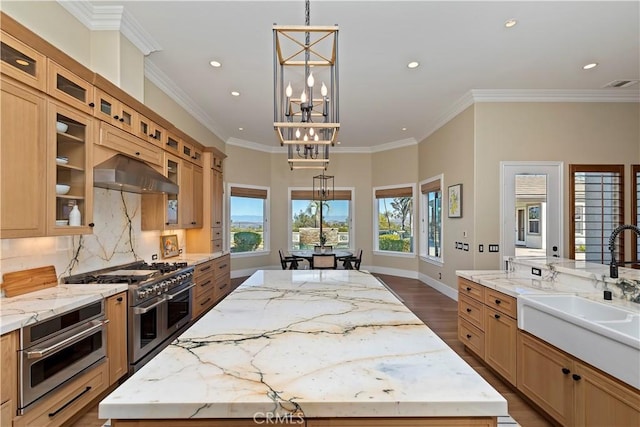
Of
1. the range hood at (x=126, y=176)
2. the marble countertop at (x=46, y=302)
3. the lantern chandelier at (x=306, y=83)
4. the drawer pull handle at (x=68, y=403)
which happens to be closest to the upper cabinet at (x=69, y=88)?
the range hood at (x=126, y=176)

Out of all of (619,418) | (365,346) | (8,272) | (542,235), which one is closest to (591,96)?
(542,235)

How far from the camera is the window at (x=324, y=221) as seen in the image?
7.94 m

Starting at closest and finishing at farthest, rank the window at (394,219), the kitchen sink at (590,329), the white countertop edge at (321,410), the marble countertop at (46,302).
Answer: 1. the white countertop edge at (321,410)
2. the kitchen sink at (590,329)
3. the marble countertop at (46,302)
4. the window at (394,219)

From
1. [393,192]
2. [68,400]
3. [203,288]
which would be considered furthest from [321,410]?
[393,192]

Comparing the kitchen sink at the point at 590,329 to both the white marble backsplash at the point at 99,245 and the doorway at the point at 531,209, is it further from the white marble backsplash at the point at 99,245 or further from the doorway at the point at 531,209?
the white marble backsplash at the point at 99,245

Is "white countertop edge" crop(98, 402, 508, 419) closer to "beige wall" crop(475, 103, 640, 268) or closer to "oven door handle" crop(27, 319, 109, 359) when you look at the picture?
"oven door handle" crop(27, 319, 109, 359)

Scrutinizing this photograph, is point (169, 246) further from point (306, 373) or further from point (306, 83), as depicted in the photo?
point (306, 373)

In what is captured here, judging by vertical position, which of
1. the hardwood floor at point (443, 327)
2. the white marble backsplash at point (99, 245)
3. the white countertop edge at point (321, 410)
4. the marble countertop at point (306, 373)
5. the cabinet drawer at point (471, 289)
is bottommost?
the hardwood floor at point (443, 327)

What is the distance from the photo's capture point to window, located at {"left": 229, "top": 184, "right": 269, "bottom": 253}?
708 cm

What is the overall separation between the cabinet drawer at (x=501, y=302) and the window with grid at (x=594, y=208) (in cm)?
276

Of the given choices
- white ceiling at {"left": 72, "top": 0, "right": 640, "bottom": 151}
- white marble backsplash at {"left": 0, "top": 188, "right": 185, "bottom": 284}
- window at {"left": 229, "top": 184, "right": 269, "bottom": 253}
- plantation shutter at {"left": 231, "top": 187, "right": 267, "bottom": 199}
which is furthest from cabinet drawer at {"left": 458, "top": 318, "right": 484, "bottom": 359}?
plantation shutter at {"left": 231, "top": 187, "right": 267, "bottom": 199}

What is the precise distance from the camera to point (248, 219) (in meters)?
7.41

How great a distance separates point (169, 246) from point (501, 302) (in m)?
4.22

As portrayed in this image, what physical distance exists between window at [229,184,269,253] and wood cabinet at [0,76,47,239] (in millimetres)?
4839
